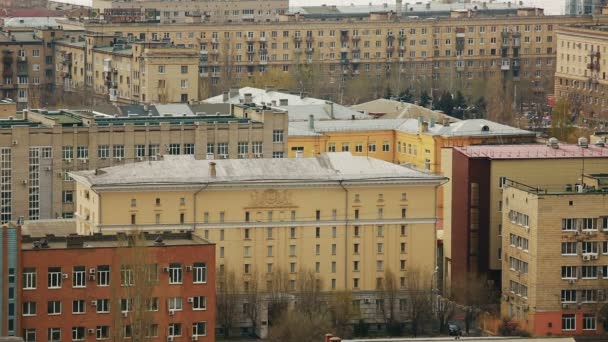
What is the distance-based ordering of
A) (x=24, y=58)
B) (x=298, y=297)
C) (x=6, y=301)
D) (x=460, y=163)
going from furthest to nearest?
(x=24, y=58), (x=460, y=163), (x=298, y=297), (x=6, y=301)

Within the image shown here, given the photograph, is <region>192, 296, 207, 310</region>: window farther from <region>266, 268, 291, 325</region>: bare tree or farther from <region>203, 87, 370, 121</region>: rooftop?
<region>203, 87, 370, 121</region>: rooftop

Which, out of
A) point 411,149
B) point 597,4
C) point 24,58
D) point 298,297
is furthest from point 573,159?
point 597,4

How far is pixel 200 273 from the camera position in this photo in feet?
175

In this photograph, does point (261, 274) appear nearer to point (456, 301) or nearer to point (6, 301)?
point (456, 301)

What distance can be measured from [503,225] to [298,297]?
5.42 metres

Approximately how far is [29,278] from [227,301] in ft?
25.7

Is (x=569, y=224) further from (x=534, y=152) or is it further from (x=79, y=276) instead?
(x=79, y=276)

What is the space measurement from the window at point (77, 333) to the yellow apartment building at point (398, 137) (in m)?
22.3

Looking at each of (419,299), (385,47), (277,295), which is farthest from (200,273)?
(385,47)

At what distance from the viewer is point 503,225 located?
61.5m

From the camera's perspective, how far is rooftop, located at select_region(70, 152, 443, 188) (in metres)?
60.4

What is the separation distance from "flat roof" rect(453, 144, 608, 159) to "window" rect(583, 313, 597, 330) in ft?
16.3

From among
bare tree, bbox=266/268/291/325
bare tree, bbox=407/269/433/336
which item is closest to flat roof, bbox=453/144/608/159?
bare tree, bbox=407/269/433/336

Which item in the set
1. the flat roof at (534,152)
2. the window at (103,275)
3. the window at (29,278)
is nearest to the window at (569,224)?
the flat roof at (534,152)
